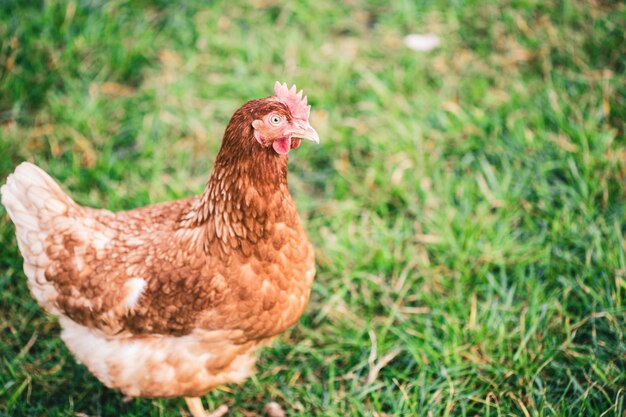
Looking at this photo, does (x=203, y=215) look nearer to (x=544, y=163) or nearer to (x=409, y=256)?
(x=409, y=256)

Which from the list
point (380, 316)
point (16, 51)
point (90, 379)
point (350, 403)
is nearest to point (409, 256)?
point (380, 316)

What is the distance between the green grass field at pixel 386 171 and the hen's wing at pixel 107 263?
62 cm

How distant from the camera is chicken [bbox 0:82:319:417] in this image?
217 cm

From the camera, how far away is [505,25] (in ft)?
14.2

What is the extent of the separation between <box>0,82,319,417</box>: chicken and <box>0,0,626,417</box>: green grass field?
0.46m

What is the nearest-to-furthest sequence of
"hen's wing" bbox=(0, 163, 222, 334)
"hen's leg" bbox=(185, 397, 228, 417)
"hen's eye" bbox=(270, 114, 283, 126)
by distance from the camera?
"hen's eye" bbox=(270, 114, 283, 126) < "hen's wing" bbox=(0, 163, 222, 334) < "hen's leg" bbox=(185, 397, 228, 417)

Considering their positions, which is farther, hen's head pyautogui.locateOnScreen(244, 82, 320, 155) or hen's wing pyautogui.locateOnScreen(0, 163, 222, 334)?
hen's wing pyautogui.locateOnScreen(0, 163, 222, 334)

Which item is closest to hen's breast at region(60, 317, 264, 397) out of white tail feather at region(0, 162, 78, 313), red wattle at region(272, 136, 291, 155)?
white tail feather at region(0, 162, 78, 313)

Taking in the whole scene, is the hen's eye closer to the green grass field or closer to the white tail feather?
the white tail feather

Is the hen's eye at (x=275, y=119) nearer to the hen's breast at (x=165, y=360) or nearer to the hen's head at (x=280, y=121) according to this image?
the hen's head at (x=280, y=121)

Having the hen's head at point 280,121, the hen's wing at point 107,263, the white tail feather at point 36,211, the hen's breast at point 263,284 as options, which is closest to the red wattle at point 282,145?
the hen's head at point 280,121

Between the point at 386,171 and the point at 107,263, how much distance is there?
6.26ft

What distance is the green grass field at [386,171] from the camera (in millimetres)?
2725

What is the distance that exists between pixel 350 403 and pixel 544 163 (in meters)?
1.89
